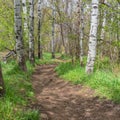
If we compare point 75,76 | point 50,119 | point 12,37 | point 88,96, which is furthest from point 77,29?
point 50,119

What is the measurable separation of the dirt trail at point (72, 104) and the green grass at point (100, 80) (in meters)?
0.26

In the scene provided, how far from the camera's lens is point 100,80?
364 inches

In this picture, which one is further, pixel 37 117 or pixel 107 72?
pixel 107 72

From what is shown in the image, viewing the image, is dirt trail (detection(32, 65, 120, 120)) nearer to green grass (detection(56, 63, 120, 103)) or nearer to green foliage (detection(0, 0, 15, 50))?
green grass (detection(56, 63, 120, 103))

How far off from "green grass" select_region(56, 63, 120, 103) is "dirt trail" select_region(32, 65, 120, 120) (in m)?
0.26

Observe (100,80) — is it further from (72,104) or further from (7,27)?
(7,27)

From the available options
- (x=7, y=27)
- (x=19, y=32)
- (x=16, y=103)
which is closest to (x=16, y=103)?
(x=16, y=103)

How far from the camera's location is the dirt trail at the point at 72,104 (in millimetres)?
6827

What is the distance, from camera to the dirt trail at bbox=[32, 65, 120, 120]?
6.83 m

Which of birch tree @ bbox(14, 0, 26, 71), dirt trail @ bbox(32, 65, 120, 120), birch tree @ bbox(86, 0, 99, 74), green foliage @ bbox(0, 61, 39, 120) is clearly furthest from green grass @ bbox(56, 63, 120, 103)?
green foliage @ bbox(0, 61, 39, 120)

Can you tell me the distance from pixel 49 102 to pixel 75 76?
3.06 meters

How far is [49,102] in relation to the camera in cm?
804

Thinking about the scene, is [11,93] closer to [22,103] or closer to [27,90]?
[22,103]

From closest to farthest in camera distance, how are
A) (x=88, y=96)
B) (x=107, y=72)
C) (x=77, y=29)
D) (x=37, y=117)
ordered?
1. (x=37, y=117)
2. (x=88, y=96)
3. (x=107, y=72)
4. (x=77, y=29)
